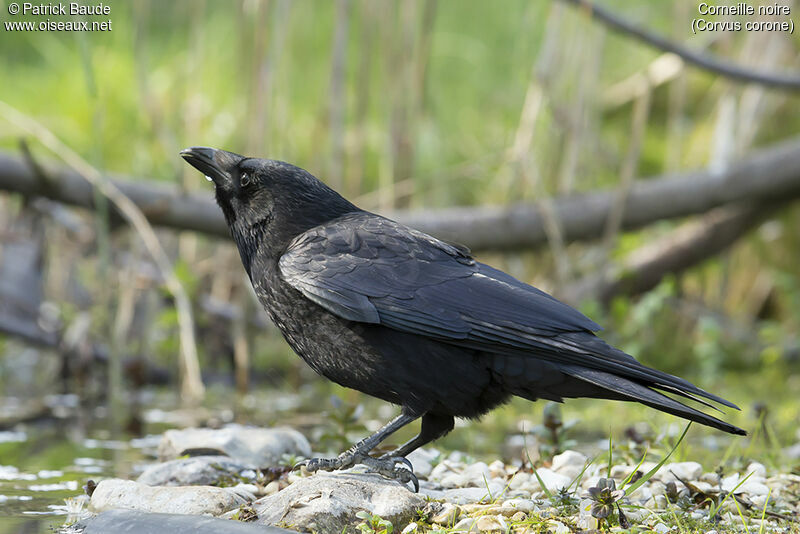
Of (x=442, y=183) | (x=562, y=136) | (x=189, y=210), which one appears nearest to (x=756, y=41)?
(x=562, y=136)

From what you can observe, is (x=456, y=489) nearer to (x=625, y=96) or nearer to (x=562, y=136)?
(x=562, y=136)

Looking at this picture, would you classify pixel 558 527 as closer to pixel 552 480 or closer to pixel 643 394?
pixel 643 394

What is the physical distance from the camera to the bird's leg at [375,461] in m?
3.26

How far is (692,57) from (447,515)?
3.86 meters

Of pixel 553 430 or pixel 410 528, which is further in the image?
pixel 553 430

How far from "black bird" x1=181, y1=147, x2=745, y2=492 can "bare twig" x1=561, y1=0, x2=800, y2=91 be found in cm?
256

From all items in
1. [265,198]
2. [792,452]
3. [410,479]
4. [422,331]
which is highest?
[265,198]

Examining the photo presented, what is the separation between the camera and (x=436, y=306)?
319 centimetres

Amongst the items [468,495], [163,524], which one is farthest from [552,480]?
[163,524]

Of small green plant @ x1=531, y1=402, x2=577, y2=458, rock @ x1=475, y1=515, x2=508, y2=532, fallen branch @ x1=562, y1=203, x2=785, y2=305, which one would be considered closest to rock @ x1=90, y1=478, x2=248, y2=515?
rock @ x1=475, y1=515, x2=508, y2=532

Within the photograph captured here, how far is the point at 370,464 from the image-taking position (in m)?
3.34

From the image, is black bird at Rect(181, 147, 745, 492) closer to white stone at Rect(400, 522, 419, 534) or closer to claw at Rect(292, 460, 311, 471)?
claw at Rect(292, 460, 311, 471)

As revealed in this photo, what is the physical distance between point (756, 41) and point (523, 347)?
442 centimetres

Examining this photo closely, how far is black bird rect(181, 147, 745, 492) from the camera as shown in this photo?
3076 mm
